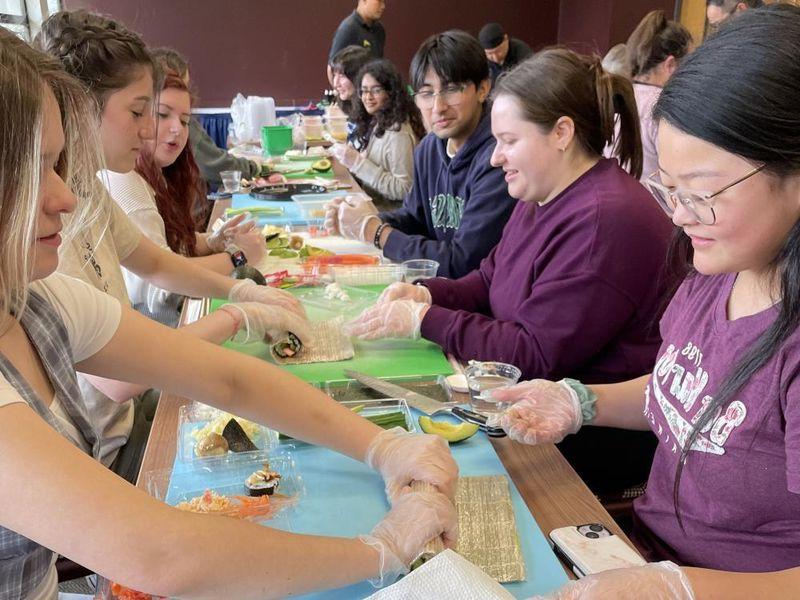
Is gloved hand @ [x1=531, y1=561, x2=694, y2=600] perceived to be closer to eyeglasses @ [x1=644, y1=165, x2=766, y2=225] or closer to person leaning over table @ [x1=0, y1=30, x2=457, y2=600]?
person leaning over table @ [x1=0, y1=30, x2=457, y2=600]

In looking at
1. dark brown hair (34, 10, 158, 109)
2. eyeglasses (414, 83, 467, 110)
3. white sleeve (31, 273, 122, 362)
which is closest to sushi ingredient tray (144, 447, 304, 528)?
white sleeve (31, 273, 122, 362)

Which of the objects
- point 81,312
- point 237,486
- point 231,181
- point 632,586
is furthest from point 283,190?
point 632,586

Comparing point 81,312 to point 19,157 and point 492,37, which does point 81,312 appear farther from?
point 492,37

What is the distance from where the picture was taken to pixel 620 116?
1884 mm

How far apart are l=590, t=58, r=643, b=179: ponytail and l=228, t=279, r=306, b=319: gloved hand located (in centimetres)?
96

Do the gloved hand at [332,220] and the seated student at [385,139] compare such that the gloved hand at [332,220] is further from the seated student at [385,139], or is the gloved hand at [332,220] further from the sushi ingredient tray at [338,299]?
the seated student at [385,139]

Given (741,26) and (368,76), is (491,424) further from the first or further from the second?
(368,76)

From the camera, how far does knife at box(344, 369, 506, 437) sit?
140 cm

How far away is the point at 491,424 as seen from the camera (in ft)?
4.56

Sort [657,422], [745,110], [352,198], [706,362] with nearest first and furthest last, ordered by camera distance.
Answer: [745,110] → [706,362] → [657,422] → [352,198]

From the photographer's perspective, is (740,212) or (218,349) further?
(218,349)

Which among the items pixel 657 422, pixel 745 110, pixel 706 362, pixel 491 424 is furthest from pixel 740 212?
pixel 491 424

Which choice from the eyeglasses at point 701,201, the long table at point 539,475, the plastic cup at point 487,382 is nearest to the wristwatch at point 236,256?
the long table at point 539,475

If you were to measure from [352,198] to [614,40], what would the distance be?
19.0 ft
